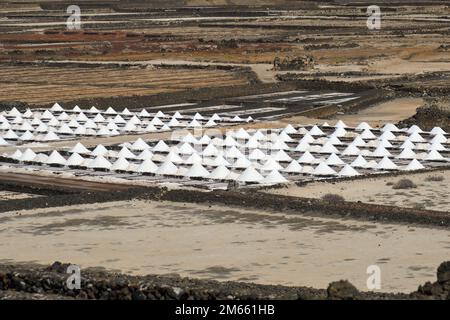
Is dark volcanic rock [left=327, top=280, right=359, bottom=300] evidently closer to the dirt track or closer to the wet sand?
the wet sand

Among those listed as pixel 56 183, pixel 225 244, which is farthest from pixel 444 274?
pixel 56 183

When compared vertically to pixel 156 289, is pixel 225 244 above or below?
above

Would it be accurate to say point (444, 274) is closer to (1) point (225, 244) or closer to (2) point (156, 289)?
(2) point (156, 289)

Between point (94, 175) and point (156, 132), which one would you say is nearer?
point (94, 175)

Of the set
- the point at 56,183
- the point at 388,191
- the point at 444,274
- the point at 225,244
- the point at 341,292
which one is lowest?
the point at 341,292

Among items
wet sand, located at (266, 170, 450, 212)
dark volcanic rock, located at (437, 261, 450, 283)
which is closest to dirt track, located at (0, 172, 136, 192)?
wet sand, located at (266, 170, 450, 212)
